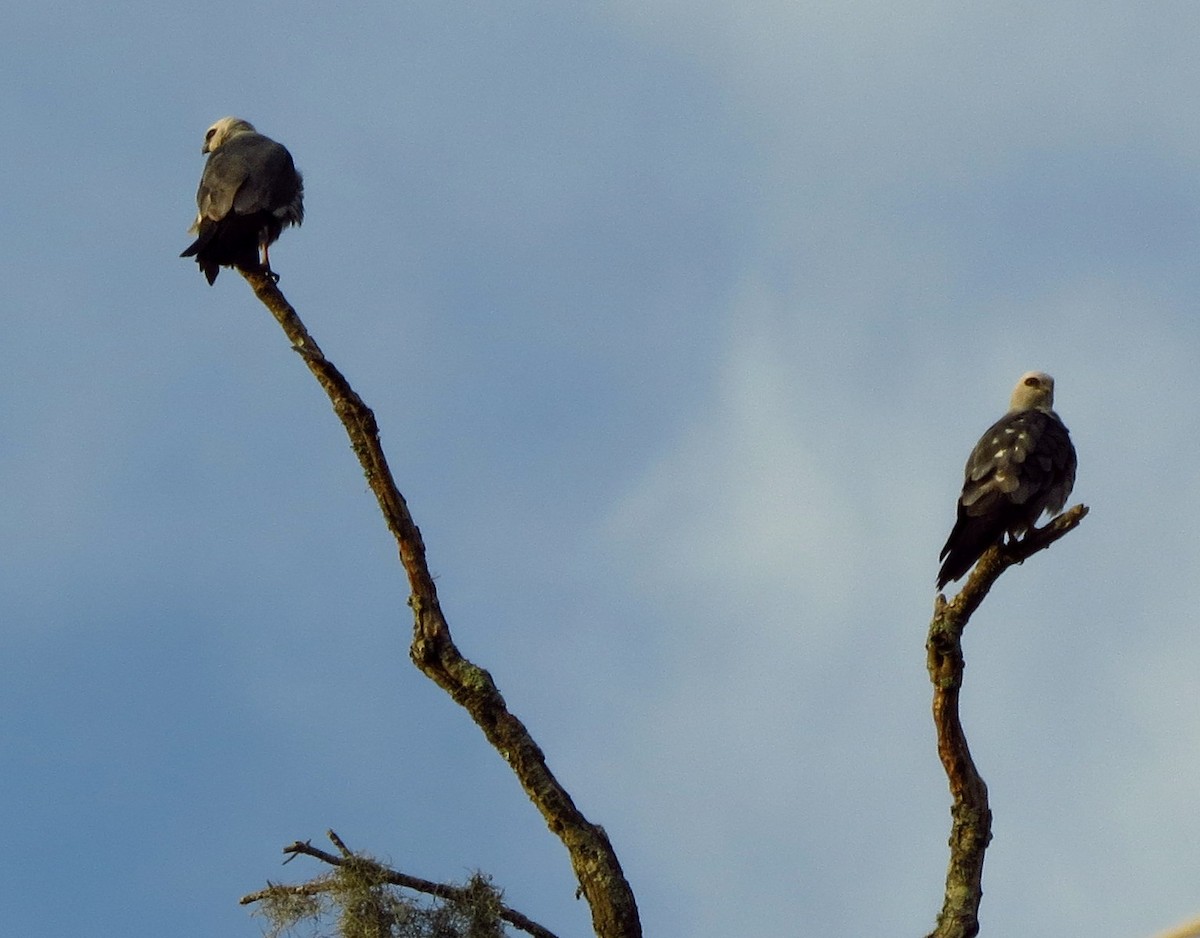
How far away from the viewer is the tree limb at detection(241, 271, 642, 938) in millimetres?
5785

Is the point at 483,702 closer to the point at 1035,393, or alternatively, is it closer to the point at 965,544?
the point at 965,544

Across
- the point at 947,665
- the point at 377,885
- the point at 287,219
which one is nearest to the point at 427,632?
the point at 377,885

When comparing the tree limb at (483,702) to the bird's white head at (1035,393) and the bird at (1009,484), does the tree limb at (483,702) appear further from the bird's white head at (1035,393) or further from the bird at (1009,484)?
the bird's white head at (1035,393)

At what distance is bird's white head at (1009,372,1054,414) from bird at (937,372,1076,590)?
1.08 meters

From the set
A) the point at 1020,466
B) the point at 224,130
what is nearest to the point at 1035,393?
the point at 1020,466

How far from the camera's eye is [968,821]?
5.69 meters

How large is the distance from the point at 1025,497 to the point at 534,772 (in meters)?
2.42

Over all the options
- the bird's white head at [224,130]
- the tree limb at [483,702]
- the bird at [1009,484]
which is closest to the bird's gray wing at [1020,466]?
the bird at [1009,484]

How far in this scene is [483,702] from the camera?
5820 millimetres

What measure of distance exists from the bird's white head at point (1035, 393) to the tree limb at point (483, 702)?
400 cm

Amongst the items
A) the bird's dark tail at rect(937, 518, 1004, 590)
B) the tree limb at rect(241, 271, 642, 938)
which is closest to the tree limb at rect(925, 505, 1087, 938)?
the bird's dark tail at rect(937, 518, 1004, 590)

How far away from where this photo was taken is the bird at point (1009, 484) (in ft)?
21.9

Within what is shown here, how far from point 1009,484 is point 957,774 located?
5.14 ft

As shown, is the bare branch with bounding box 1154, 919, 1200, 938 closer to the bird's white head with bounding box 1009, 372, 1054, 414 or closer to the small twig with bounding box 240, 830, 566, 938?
the small twig with bounding box 240, 830, 566, 938
